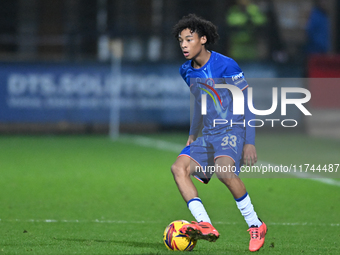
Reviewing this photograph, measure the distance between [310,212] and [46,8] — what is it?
18.6 m

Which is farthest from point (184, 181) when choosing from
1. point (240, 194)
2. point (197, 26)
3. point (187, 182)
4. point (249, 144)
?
point (197, 26)

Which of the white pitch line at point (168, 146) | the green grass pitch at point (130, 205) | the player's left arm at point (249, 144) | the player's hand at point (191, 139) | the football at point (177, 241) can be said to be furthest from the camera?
the white pitch line at point (168, 146)

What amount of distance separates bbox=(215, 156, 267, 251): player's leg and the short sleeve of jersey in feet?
1.94

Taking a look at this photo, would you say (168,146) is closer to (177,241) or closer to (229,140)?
(229,140)

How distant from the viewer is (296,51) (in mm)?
20797

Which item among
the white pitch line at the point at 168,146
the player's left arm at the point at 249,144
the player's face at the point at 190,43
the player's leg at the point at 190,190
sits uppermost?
the player's face at the point at 190,43

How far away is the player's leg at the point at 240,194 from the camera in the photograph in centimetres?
489

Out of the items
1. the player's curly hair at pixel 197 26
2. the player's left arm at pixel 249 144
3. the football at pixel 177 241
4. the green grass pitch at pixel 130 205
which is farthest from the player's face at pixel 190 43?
the green grass pitch at pixel 130 205

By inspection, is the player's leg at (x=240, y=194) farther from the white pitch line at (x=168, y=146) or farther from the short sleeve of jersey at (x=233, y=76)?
the white pitch line at (x=168, y=146)

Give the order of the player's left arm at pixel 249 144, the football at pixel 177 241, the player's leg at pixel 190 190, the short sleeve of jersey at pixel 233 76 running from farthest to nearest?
the short sleeve of jersey at pixel 233 76 → the player's left arm at pixel 249 144 → the football at pixel 177 241 → the player's leg at pixel 190 190

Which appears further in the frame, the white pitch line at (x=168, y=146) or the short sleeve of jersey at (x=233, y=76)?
the white pitch line at (x=168, y=146)

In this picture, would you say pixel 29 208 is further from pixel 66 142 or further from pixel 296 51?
pixel 296 51

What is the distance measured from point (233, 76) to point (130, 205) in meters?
2.83

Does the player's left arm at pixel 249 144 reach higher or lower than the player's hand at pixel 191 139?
higher
